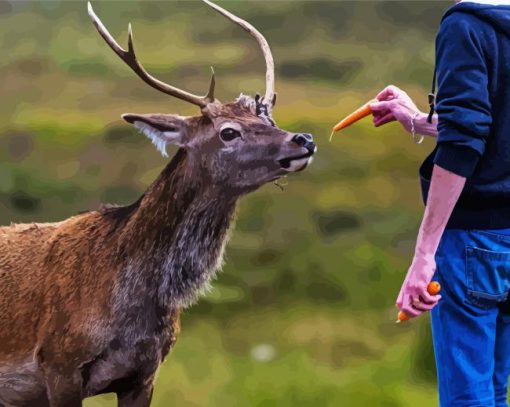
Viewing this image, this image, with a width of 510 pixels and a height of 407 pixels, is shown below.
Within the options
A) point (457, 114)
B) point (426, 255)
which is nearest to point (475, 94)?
point (457, 114)

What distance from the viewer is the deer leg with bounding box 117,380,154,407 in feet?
11.4

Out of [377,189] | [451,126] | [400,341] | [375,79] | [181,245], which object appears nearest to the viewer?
[451,126]

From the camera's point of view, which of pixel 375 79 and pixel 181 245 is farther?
pixel 375 79

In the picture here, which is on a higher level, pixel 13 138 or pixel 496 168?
pixel 496 168

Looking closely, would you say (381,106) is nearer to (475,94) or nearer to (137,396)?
(475,94)

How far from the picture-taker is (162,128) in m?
3.30

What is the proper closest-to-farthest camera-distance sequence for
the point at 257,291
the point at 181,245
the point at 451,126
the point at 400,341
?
the point at 451,126, the point at 181,245, the point at 400,341, the point at 257,291

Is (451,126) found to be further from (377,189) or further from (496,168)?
(377,189)

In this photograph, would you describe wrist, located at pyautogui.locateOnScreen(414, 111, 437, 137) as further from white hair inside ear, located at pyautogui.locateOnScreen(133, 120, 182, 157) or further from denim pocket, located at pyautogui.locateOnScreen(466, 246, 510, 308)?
white hair inside ear, located at pyautogui.locateOnScreen(133, 120, 182, 157)

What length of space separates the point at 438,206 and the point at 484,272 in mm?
243

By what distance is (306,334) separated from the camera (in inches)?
213

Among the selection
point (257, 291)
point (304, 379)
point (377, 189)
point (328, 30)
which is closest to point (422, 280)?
point (304, 379)

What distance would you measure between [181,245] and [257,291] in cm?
237

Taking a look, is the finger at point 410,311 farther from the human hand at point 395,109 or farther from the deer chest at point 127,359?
the deer chest at point 127,359
